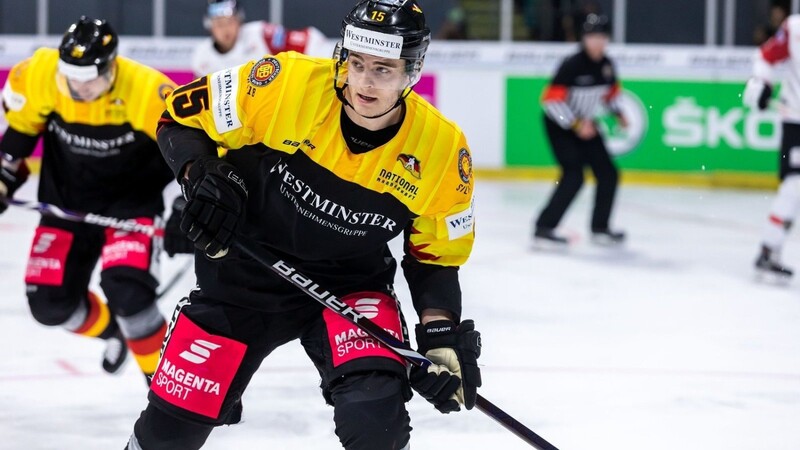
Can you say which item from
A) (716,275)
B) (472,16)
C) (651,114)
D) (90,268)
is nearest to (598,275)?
(716,275)

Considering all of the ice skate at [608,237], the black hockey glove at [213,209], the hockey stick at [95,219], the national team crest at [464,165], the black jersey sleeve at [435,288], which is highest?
the national team crest at [464,165]

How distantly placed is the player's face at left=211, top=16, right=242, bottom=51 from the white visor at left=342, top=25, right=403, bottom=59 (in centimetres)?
447

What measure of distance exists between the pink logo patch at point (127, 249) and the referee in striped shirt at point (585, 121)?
3.73 meters

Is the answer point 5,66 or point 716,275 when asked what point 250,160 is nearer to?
point 716,275

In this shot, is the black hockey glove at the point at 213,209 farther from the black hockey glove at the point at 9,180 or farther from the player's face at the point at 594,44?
the player's face at the point at 594,44

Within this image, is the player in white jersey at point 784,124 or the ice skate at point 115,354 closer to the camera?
the ice skate at point 115,354

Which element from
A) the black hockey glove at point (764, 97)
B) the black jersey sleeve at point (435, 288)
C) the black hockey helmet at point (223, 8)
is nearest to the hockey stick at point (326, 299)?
the black jersey sleeve at point (435, 288)

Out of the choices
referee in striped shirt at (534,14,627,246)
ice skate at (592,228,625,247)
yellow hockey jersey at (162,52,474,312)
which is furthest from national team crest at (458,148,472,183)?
ice skate at (592,228,625,247)

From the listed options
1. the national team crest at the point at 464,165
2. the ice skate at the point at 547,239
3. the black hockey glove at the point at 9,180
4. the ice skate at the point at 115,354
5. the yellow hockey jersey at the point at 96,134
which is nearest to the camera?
the national team crest at the point at 464,165

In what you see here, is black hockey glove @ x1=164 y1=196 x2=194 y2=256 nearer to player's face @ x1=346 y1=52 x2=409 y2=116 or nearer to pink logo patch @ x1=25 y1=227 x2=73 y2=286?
pink logo patch @ x1=25 y1=227 x2=73 y2=286

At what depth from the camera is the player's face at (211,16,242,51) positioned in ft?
22.2

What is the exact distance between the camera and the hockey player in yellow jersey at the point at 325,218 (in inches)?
95.0

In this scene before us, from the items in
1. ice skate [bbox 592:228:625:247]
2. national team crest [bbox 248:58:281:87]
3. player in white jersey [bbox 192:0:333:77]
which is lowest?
ice skate [bbox 592:228:625:247]

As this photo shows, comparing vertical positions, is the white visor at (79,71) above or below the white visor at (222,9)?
below
